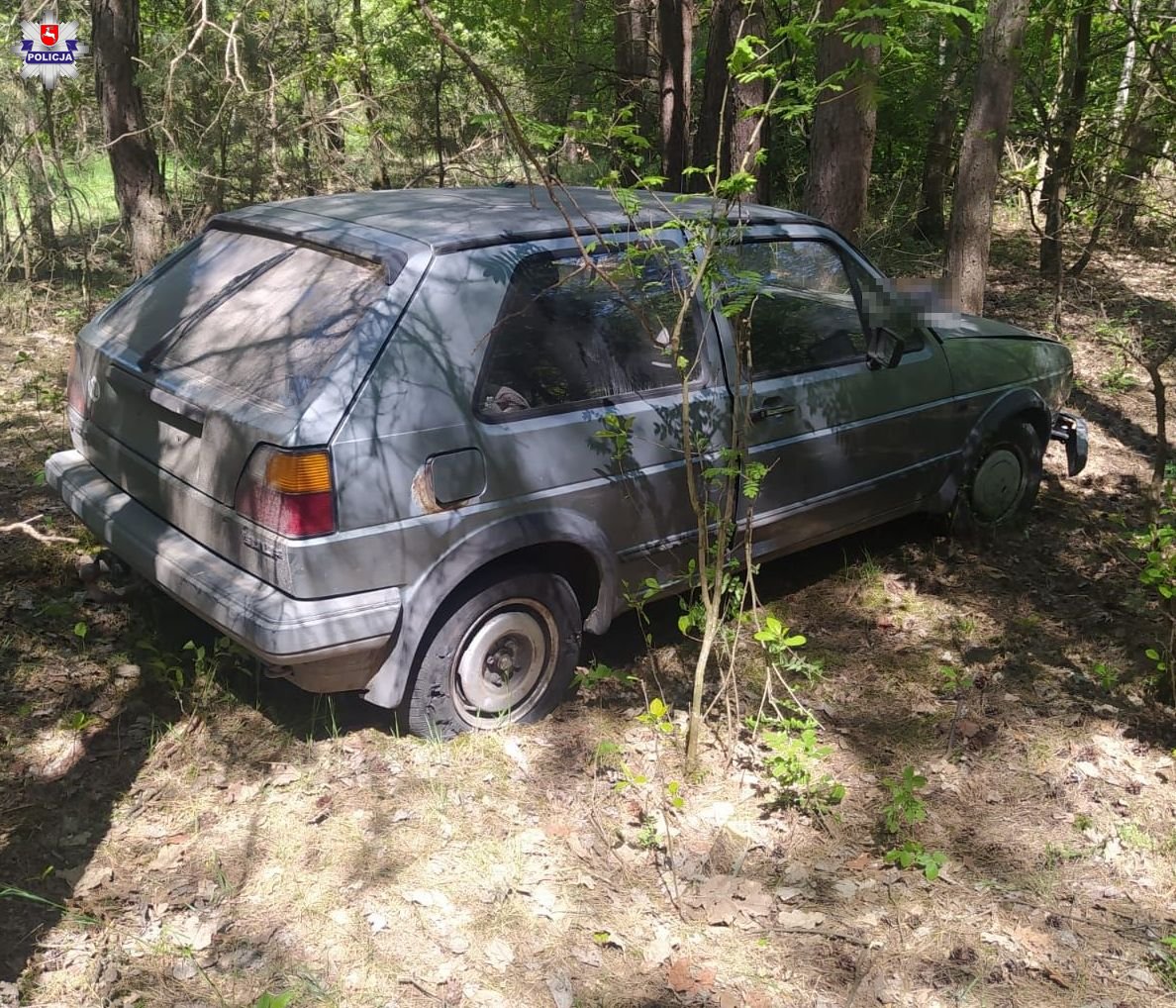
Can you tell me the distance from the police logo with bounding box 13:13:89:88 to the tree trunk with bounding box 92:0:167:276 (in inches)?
53.0

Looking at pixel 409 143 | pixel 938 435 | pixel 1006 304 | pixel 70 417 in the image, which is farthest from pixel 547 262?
pixel 1006 304

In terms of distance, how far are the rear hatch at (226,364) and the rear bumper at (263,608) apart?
6cm

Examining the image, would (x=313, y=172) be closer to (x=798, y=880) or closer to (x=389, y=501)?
(x=389, y=501)

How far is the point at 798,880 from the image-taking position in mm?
3334

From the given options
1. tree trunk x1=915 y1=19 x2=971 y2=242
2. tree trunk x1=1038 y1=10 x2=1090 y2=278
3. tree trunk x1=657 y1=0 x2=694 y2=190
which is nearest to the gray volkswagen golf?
tree trunk x1=1038 y1=10 x2=1090 y2=278

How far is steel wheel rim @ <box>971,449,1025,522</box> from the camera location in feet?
18.5

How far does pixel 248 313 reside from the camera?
142 inches

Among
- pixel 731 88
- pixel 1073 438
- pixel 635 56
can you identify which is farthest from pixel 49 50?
pixel 1073 438

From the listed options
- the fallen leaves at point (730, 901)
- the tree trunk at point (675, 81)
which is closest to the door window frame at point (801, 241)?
the fallen leaves at point (730, 901)

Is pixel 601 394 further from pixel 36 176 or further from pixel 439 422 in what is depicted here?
pixel 36 176

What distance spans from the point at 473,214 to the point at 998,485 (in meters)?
3.59

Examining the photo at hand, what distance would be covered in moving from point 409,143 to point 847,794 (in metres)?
9.09

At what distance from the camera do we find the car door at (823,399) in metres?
4.34

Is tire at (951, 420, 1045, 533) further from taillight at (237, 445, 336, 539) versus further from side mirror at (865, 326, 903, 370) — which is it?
taillight at (237, 445, 336, 539)
